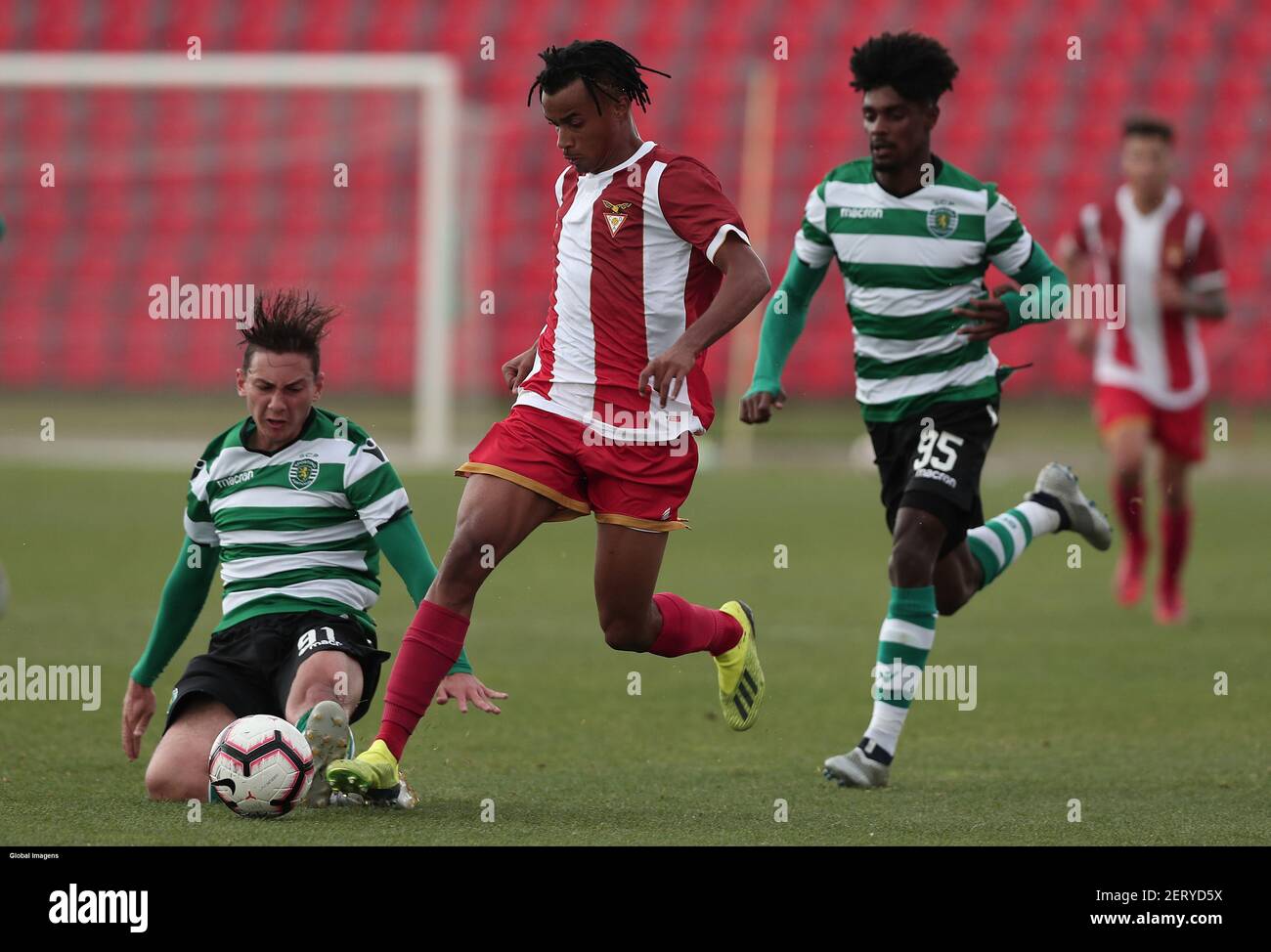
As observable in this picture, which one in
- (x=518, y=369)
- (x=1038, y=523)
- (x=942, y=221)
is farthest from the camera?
(x=1038, y=523)

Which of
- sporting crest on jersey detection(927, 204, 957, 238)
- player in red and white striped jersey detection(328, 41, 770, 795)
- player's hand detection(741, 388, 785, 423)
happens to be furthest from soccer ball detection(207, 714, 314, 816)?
sporting crest on jersey detection(927, 204, 957, 238)

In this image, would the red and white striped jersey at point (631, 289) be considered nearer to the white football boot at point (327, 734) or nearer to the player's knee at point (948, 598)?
the white football boot at point (327, 734)

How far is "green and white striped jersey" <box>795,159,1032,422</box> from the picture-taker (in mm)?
5555

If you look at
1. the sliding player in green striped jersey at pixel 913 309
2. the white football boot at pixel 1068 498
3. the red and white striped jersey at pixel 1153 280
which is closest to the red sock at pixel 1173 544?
the red and white striped jersey at pixel 1153 280

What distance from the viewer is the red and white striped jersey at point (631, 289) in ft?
15.9

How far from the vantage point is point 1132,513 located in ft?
30.7

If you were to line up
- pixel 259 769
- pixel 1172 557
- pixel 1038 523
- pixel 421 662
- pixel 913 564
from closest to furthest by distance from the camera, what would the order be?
pixel 259 769 < pixel 421 662 < pixel 913 564 < pixel 1038 523 < pixel 1172 557

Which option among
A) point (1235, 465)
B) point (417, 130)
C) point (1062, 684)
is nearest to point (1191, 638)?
point (1062, 684)

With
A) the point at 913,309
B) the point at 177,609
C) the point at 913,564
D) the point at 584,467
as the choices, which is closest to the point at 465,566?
the point at 584,467

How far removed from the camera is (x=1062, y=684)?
23.1 ft

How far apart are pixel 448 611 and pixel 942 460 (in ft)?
5.36

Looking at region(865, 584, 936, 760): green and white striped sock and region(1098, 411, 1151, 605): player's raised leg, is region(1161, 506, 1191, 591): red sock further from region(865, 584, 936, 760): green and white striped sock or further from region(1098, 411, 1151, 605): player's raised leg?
region(865, 584, 936, 760): green and white striped sock

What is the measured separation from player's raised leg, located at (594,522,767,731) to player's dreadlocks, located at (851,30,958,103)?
1549 mm

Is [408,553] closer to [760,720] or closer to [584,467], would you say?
[584,467]
